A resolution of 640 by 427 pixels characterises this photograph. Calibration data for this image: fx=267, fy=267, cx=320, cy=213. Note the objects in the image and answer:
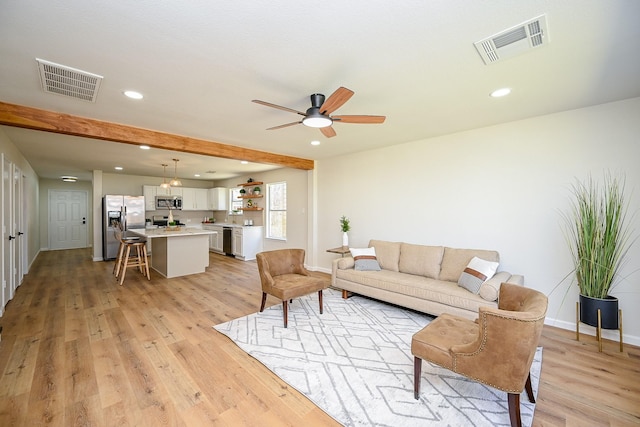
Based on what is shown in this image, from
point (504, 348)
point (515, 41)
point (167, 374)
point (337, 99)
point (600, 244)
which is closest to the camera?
point (504, 348)

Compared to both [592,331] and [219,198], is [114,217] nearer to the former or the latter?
[219,198]

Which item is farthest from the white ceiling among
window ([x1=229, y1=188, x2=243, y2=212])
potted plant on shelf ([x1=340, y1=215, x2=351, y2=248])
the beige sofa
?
window ([x1=229, y1=188, x2=243, y2=212])

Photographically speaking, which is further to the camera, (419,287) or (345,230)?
(345,230)

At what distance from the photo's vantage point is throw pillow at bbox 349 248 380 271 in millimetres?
4074

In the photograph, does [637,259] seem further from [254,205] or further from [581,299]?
[254,205]

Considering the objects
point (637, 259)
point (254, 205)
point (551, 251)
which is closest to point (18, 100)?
point (254, 205)

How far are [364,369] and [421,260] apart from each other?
6.64 feet

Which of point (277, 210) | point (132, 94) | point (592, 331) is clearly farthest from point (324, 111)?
point (277, 210)

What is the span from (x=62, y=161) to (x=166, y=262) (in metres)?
A: 3.43

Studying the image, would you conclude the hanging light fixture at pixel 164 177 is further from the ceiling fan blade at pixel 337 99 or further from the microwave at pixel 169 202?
the ceiling fan blade at pixel 337 99

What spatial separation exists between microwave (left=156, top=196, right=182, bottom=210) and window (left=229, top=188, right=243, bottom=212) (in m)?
1.56

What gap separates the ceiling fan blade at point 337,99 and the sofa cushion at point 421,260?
8.53 ft

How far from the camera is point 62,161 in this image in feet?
19.4

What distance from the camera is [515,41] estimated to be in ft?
5.86
